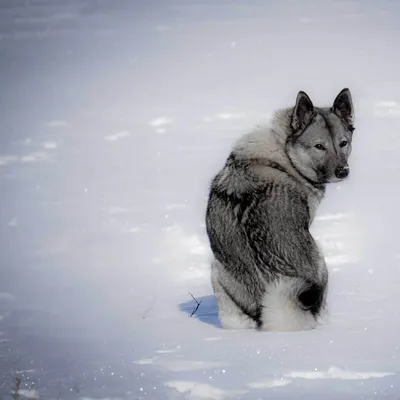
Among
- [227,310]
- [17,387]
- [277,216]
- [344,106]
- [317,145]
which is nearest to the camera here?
[17,387]

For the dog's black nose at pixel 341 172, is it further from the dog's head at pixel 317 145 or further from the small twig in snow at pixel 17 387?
the small twig in snow at pixel 17 387

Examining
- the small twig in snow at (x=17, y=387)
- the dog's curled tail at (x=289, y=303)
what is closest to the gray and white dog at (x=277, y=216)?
the dog's curled tail at (x=289, y=303)

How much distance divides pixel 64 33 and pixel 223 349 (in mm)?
10702

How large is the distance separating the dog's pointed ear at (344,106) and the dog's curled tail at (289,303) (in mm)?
1460

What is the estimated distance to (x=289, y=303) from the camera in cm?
632

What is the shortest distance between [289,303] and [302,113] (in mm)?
1529

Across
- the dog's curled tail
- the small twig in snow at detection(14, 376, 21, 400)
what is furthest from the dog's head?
the small twig in snow at detection(14, 376, 21, 400)

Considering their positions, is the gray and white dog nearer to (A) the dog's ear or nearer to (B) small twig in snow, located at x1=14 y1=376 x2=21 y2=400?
(A) the dog's ear

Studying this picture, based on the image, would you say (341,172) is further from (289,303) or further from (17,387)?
(17,387)

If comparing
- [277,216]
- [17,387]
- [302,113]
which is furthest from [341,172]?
[17,387]

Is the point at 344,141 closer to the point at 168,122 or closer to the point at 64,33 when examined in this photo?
the point at 168,122

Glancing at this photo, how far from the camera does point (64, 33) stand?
15.5 m

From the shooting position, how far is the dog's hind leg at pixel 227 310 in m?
6.54

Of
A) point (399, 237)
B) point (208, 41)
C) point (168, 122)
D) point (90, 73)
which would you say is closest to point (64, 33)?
point (90, 73)
